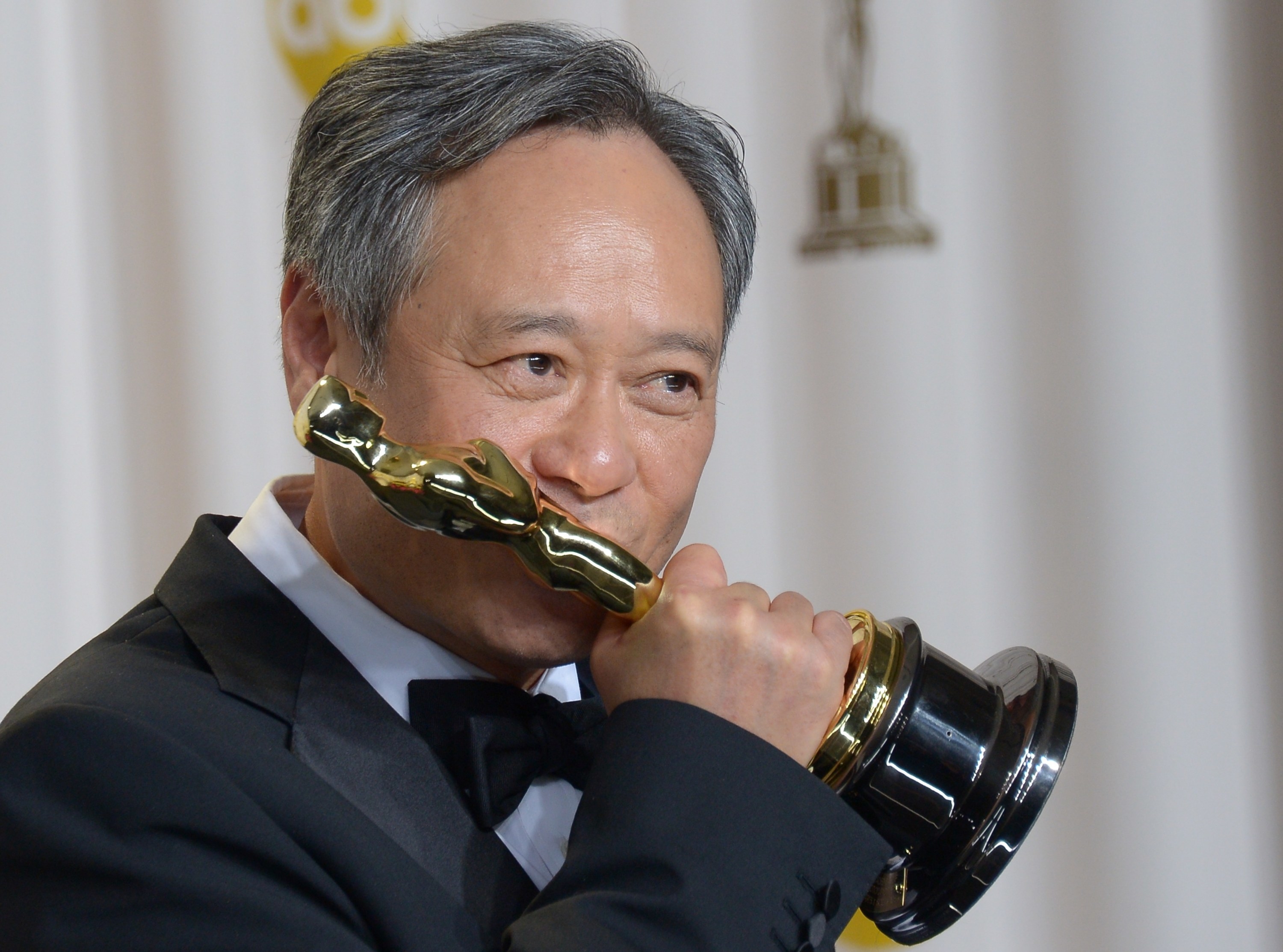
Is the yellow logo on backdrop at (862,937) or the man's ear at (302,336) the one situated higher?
the man's ear at (302,336)

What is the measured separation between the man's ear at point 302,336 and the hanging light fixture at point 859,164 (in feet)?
3.47

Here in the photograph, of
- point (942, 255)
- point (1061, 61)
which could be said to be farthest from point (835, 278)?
point (1061, 61)

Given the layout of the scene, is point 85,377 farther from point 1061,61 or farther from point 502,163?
point 1061,61

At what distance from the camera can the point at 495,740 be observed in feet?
2.83

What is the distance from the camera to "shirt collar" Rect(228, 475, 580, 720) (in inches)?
36.4

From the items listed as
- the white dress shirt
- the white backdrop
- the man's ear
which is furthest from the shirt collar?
the white backdrop

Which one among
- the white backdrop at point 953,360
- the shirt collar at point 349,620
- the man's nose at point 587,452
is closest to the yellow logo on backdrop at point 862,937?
the white backdrop at point 953,360

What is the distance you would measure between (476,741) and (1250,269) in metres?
1.47

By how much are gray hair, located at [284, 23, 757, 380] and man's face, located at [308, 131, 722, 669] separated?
0.06 feet

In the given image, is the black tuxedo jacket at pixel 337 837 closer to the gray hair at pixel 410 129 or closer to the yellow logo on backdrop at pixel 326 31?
the gray hair at pixel 410 129

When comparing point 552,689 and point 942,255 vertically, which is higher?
point 942,255

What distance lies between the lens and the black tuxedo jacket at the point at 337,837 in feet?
2.25

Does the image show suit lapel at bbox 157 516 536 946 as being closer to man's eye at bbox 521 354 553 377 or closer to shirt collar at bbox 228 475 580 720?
shirt collar at bbox 228 475 580 720

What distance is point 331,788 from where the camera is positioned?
31.4 inches
